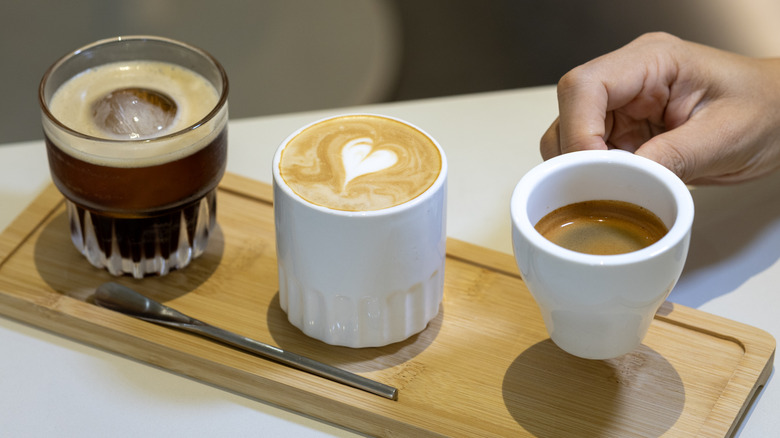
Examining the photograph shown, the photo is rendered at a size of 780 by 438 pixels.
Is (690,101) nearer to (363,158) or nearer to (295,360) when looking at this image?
(363,158)

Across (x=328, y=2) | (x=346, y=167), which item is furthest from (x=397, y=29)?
(x=346, y=167)

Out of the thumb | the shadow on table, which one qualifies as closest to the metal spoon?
the shadow on table

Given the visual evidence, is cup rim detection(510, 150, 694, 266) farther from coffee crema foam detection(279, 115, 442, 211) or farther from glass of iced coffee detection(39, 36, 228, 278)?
glass of iced coffee detection(39, 36, 228, 278)

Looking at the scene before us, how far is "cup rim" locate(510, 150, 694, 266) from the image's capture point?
68 centimetres

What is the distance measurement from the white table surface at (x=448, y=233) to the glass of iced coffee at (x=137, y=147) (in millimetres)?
129

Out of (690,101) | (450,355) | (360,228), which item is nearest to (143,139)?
(360,228)

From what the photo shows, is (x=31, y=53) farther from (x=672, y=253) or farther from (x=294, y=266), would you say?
(x=672, y=253)

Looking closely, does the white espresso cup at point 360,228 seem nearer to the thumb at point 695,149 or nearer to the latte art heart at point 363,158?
the latte art heart at point 363,158

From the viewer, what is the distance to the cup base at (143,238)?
970mm

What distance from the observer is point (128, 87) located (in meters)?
0.98

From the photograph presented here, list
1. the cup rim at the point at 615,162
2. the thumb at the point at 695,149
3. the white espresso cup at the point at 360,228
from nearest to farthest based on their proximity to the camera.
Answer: the cup rim at the point at 615,162
the white espresso cup at the point at 360,228
the thumb at the point at 695,149

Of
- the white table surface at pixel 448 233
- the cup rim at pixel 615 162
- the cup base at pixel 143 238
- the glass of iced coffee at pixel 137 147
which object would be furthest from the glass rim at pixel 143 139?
the cup rim at pixel 615 162

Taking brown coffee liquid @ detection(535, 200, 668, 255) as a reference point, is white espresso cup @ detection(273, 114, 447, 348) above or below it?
below

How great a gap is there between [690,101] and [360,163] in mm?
424
